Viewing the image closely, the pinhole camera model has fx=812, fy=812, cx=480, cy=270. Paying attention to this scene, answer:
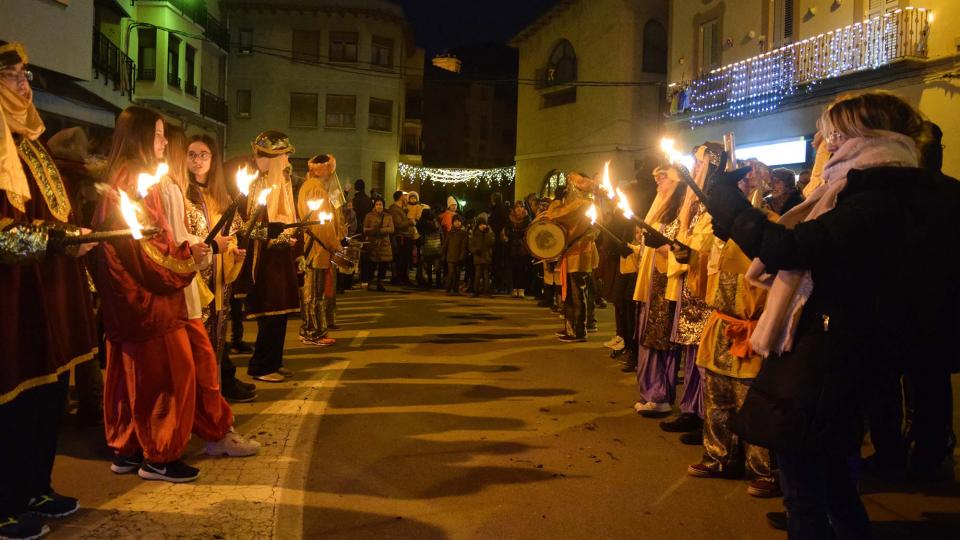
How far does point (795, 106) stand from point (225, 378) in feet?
61.6

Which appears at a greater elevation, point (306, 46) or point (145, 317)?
point (306, 46)

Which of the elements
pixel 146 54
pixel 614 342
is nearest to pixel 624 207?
pixel 614 342

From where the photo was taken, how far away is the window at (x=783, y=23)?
2199 centimetres

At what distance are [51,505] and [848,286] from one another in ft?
13.4

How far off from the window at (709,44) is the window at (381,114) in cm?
2270

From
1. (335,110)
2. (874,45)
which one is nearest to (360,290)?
(874,45)

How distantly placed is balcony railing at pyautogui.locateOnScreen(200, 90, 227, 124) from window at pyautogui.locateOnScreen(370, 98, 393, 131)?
7849mm

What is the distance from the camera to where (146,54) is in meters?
33.0

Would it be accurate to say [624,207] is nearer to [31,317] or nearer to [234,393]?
[31,317]

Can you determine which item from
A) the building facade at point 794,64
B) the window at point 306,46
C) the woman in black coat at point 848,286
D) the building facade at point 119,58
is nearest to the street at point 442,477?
the woman in black coat at point 848,286

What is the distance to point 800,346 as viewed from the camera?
3.20 metres

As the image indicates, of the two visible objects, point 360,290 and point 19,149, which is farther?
point 360,290

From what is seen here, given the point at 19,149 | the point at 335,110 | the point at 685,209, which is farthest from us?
the point at 335,110

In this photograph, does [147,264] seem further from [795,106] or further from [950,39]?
[795,106]
